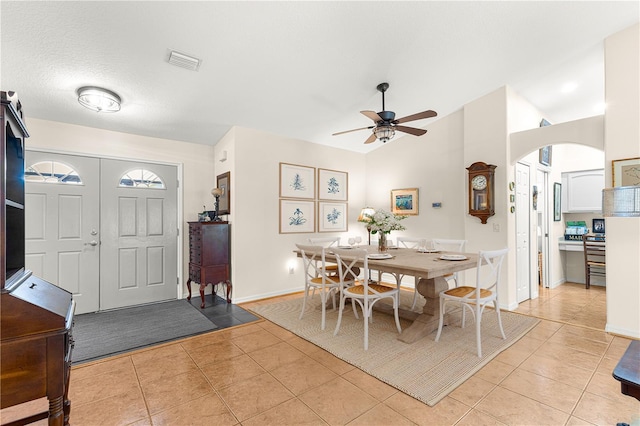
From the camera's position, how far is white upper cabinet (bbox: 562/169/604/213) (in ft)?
17.0

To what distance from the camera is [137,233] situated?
4.29m

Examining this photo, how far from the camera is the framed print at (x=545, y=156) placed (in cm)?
488

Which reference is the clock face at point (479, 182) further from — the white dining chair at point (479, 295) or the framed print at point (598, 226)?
the framed print at point (598, 226)

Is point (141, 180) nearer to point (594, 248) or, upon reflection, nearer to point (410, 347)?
point (410, 347)

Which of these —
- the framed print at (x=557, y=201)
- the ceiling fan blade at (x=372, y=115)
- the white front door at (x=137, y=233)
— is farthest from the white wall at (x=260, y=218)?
the framed print at (x=557, y=201)

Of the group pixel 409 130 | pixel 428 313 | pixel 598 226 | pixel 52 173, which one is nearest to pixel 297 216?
pixel 409 130

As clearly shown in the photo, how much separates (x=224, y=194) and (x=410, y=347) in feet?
10.6

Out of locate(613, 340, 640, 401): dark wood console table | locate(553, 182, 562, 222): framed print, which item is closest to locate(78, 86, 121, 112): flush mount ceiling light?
locate(613, 340, 640, 401): dark wood console table

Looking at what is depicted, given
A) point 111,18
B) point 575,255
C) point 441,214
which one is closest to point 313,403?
point 111,18

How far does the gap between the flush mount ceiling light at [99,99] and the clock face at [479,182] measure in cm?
452

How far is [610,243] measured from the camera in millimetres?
3240

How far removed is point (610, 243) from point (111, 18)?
511 cm

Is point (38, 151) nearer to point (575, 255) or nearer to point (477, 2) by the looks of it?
point (477, 2)

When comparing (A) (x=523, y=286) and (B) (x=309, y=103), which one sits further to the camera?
(A) (x=523, y=286)
